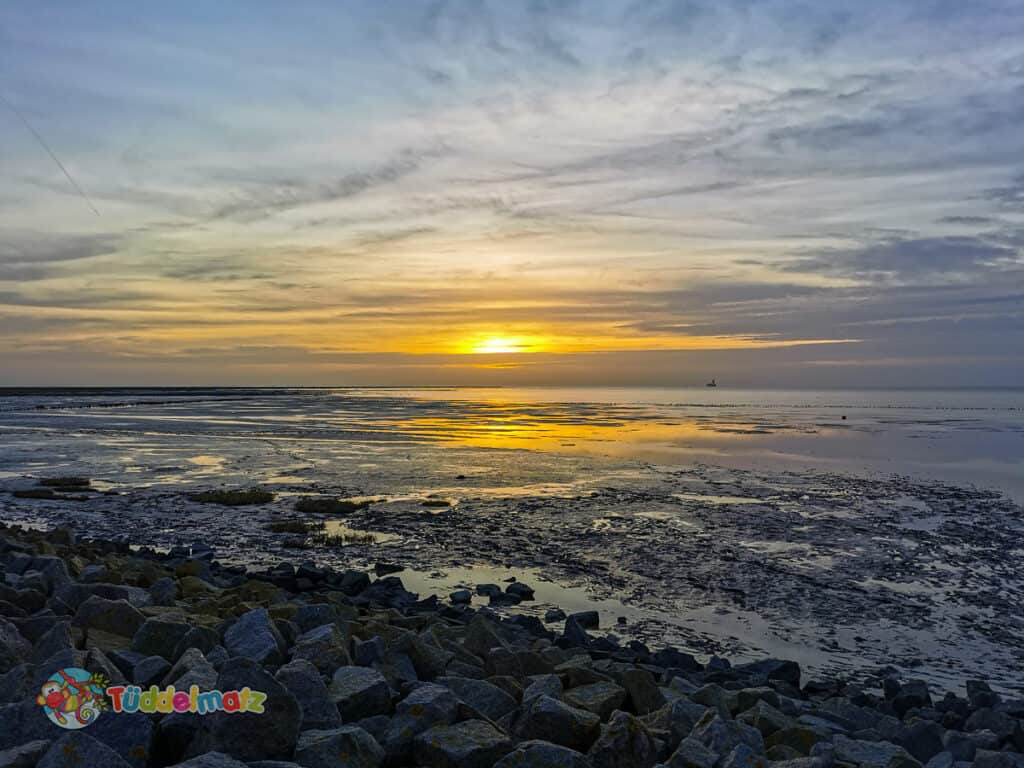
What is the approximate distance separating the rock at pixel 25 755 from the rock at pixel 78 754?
0.46 ft

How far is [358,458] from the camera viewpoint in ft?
124

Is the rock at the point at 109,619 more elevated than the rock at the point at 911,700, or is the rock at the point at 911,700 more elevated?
the rock at the point at 109,619

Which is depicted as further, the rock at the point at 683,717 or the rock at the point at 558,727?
the rock at the point at 683,717

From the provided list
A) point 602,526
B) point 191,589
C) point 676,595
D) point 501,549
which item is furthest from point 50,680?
point 602,526

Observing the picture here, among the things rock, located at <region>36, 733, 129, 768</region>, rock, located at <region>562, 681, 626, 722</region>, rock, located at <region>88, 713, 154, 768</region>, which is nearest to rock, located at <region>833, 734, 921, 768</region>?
rock, located at <region>562, 681, 626, 722</region>

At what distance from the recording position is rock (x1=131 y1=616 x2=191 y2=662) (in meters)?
6.95

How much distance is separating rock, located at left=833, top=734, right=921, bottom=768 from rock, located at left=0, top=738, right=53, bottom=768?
18.9ft

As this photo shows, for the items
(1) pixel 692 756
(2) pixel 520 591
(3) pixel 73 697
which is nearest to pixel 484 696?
(1) pixel 692 756

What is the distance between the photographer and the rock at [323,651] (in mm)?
6920

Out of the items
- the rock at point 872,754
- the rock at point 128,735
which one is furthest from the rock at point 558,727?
the rock at point 128,735

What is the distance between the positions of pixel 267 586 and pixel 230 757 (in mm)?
7054

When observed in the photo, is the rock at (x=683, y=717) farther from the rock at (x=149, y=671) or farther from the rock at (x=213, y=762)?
the rock at (x=149, y=671)

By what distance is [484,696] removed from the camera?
6684mm

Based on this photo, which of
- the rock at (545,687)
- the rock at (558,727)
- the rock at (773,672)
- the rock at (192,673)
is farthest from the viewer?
the rock at (773,672)
